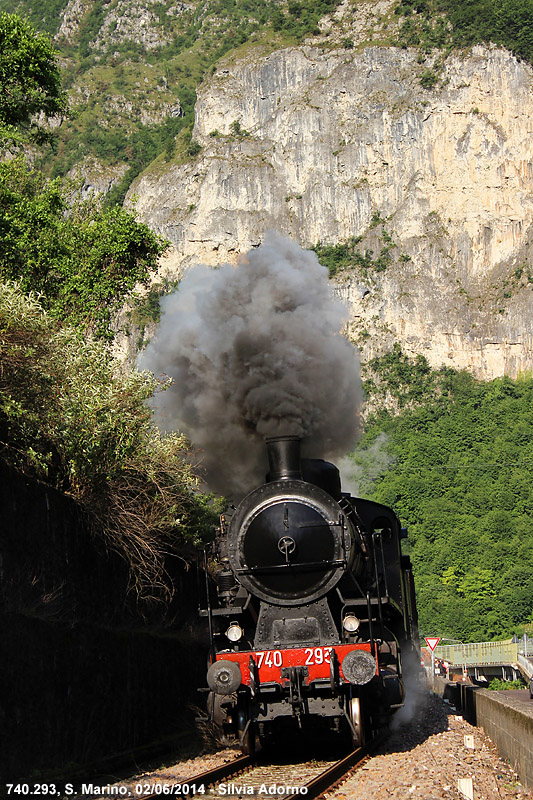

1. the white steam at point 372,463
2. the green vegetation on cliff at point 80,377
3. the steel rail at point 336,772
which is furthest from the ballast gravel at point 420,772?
the white steam at point 372,463

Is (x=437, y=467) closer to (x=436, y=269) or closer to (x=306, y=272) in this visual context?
(x=436, y=269)

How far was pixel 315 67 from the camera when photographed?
168375mm

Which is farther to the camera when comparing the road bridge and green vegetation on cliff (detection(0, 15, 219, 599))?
the road bridge

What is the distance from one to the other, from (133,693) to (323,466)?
4.10m

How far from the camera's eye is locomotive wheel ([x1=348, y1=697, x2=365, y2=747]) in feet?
35.2

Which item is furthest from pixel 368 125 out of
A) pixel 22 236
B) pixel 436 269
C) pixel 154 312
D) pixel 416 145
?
pixel 22 236

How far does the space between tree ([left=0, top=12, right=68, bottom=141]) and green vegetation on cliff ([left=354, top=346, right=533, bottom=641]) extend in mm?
28630

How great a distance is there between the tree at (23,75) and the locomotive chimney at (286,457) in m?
9.89

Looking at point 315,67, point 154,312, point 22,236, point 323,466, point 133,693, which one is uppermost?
point 315,67

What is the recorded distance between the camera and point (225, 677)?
1067 cm

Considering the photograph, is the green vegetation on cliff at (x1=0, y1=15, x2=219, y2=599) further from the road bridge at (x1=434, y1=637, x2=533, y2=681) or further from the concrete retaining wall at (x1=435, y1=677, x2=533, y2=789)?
the road bridge at (x1=434, y1=637, x2=533, y2=681)

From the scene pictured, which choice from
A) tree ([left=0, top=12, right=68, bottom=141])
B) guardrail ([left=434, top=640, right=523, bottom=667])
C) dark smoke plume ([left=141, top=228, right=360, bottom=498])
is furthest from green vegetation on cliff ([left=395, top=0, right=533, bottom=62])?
dark smoke plume ([left=141, top=228, right=360, bottom=498])

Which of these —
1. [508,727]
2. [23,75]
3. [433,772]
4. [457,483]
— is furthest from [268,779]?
[457,483]

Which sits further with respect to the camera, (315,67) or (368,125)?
(315,67)
